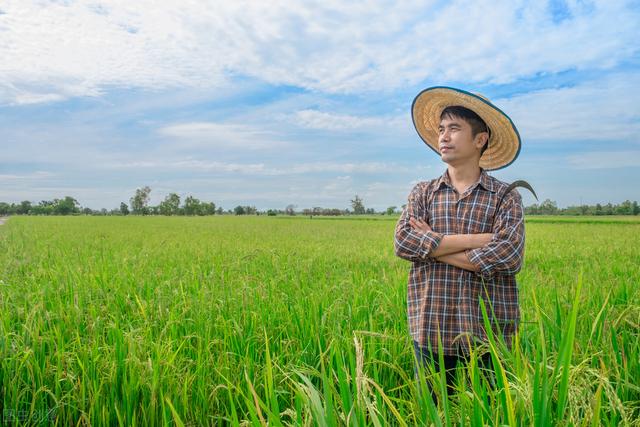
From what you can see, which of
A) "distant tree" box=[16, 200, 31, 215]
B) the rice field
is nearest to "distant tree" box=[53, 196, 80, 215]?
"distant tree" box=[16, 200, 31, 215]

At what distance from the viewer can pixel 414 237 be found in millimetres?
2512

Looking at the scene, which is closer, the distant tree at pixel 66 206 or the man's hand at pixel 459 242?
the man's hand at pixel 459 242

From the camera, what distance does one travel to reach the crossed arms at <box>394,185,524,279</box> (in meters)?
2.38

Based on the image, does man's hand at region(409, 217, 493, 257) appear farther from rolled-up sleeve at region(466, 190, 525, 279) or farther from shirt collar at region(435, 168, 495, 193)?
shirt collar at region(435, 168, 495, 193)

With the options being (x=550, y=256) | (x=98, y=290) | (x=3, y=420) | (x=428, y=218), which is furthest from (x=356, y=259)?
(x=3, y=420)

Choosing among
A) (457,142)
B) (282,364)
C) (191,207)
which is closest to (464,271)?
(457,142)

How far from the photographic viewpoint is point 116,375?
261 cm

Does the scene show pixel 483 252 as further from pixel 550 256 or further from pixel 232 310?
pixel 550 256

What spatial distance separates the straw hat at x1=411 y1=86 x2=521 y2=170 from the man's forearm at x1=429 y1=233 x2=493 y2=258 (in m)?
0.64

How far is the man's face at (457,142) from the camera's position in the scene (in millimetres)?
2514

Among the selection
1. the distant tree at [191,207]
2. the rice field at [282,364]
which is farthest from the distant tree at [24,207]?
the rice field at [282,364]

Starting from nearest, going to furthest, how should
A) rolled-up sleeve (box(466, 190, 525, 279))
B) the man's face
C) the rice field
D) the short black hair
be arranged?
the rice field
rolled-up sleeve (box(466, 190, 525, 279))
the man's face
the short black hair

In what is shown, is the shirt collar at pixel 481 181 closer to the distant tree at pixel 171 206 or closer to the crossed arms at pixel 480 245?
the crossed arms at pixel 480 245

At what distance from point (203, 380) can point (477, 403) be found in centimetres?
189
